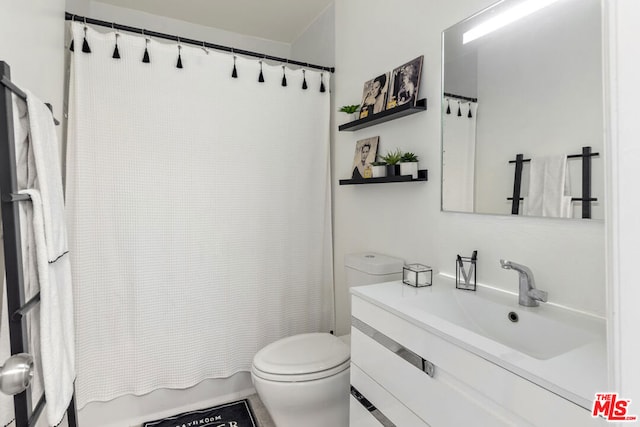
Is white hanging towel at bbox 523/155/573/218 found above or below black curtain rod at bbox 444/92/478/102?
below

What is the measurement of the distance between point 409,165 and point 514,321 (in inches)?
31.0

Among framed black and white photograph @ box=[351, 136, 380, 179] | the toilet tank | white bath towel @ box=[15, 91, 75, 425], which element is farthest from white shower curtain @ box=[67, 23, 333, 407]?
white bath towel @ box=[15, 91, 75, 425]

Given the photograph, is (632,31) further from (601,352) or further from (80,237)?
(80,237)

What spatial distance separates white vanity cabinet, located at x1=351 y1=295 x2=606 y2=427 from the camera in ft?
2.34

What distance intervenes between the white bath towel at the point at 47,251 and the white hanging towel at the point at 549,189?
147cm

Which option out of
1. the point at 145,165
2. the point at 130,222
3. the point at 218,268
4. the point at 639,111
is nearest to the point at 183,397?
the point at 218,268

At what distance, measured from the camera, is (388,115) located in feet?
5.55

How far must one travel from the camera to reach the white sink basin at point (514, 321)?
0.98 meters

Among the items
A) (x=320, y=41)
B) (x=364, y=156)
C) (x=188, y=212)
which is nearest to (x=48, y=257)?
(x=188, y=212)

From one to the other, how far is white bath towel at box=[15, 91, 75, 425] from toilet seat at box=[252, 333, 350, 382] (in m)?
0.78

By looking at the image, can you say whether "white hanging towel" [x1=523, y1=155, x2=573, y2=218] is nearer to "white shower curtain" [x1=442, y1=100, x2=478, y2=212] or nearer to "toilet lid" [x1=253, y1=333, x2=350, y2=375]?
"white shower curtain" [x1=442, y1=100, x2=478, y2=212]

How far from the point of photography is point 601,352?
0.81 metres

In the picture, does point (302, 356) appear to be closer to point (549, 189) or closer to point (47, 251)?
point (47, 251)

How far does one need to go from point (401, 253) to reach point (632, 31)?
1424 millimetres
